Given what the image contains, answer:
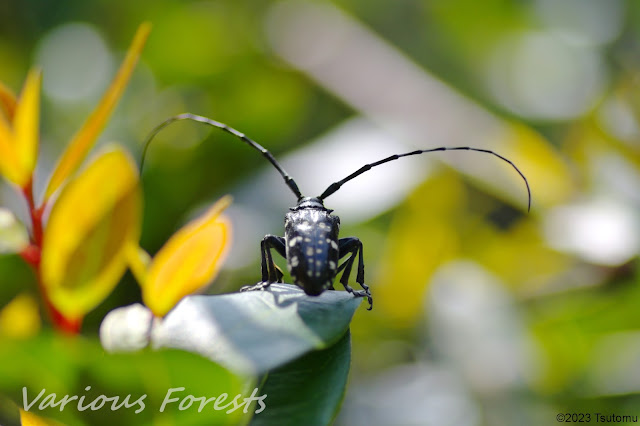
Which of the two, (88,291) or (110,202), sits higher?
(110,202)

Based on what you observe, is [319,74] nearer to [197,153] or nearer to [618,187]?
[197,153]

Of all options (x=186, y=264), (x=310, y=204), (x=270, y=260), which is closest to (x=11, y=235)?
(x=186, y=264)

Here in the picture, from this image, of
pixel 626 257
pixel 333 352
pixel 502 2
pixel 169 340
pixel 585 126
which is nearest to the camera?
pixel 169 340

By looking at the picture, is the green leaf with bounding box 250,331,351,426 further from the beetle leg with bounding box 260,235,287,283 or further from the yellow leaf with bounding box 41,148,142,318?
the beetle leg with bounding box 260,235,287,283

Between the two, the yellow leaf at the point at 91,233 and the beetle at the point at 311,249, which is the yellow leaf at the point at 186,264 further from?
the beetle at the point at 311,249

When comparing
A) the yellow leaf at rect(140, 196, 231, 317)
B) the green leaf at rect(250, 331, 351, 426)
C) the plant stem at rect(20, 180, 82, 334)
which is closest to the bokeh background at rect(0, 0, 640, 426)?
Result: the plant stem at rect(20, 180, 82, 334)

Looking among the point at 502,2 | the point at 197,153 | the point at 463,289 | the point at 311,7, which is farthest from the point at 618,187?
the point at 311,7
